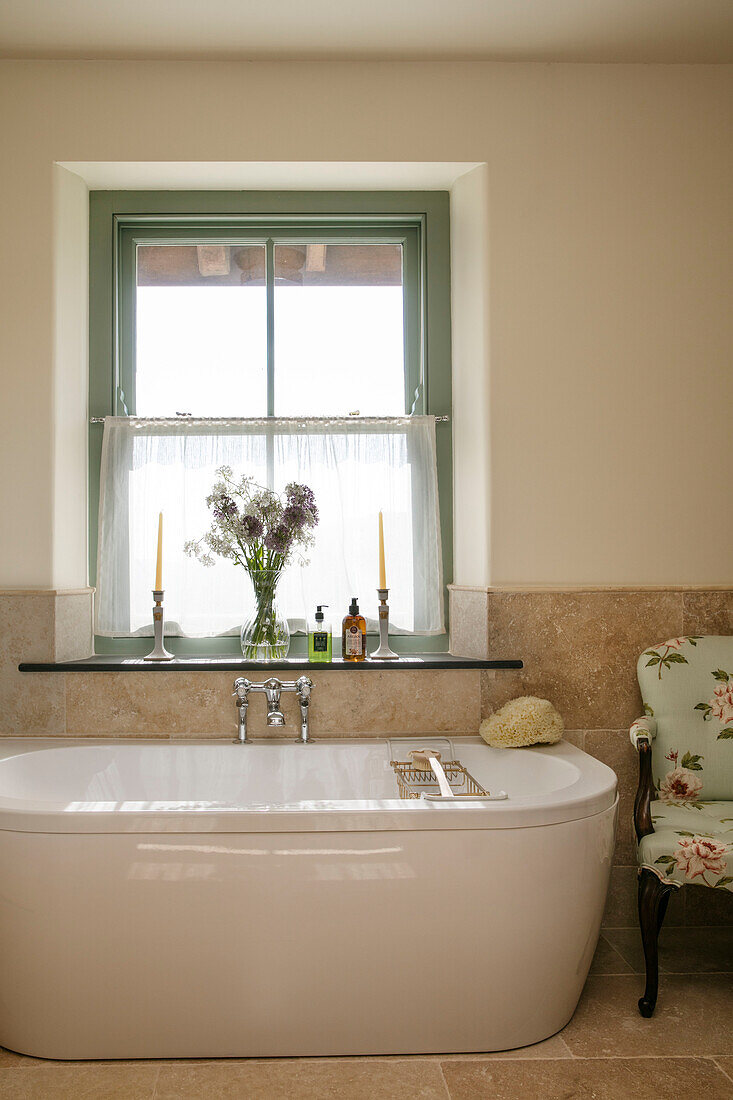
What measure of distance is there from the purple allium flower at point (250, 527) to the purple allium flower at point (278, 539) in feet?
0.12

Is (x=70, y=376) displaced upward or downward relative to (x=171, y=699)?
upward

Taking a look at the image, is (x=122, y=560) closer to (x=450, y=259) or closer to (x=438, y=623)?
(x=438, y=623)

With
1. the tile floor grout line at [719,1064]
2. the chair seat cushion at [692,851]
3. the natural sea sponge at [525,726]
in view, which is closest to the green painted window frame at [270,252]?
the natural sea sponge at [525,726]

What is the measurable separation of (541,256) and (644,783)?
1677mm

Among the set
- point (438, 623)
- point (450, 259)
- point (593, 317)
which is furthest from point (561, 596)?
point (450, 259)

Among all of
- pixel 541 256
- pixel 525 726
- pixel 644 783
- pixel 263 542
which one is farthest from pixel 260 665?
pixel 541 256

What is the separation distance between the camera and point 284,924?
1.76 metres

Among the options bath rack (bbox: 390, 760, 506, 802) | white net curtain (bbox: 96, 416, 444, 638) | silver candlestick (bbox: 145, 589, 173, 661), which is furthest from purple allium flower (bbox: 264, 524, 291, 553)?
bath rack (bbox: 390, 760, 506, 802)

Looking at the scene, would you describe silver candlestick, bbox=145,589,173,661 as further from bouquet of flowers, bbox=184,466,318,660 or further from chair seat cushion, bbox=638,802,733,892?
chair seat cushion, bbox=638,802,733,892

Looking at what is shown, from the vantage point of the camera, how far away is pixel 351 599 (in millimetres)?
2754

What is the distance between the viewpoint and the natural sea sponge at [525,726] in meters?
2.33

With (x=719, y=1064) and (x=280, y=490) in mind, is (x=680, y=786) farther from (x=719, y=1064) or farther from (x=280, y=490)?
(x=280, y=490)

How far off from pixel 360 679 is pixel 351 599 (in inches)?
13.0

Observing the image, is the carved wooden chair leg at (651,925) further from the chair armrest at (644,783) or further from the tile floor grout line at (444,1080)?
the tile floor grout line at (444,1080)
